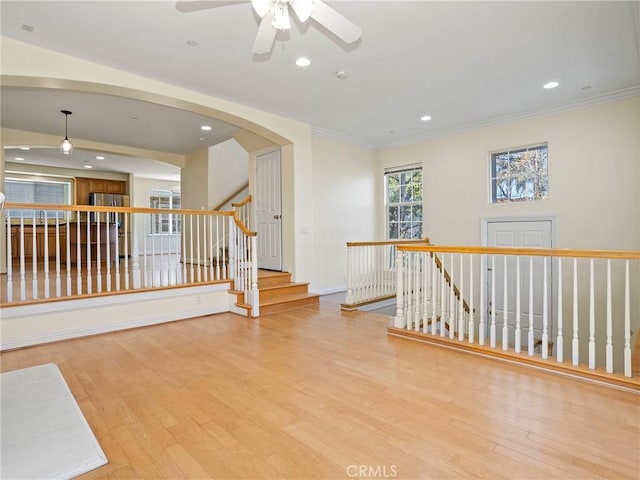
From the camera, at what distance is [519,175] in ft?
18.0

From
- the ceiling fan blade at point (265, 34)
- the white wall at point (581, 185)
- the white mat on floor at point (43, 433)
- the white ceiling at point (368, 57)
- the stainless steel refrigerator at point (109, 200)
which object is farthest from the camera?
the stainless steel refrigerator at point (109, 200)

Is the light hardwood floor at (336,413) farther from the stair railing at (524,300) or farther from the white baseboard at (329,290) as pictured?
the white baseboard at (329,290)

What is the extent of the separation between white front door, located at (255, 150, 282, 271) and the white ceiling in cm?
111

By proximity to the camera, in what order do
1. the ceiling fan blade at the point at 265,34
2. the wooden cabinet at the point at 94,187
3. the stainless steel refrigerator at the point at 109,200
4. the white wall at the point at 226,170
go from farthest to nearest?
the stainless steel refrigerator at the point at 109,200 → the wooden cabinet at the point at 94,187 → the white wall at the point at 226,170 → the ceiling fan blade at the point at 265,34

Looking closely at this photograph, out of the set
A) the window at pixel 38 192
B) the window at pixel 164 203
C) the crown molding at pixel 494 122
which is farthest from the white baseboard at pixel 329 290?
the window at pixel 38 192

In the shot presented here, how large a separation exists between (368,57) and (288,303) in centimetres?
337

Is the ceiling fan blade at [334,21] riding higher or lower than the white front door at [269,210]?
higher

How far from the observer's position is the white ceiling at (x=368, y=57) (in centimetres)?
283

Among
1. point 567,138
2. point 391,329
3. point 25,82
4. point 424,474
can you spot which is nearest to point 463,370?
point 391,329

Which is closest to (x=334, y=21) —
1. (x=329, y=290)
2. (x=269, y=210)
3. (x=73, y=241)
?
(x=269, y=210)

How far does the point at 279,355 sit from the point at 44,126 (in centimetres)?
625

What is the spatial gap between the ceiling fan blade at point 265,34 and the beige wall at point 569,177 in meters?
4.54

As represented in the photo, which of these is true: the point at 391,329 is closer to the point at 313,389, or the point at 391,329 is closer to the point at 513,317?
the point at 313,389

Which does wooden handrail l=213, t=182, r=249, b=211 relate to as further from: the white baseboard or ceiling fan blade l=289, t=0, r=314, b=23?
ceiling fan blade l=289, t=0, r=314, b=23
